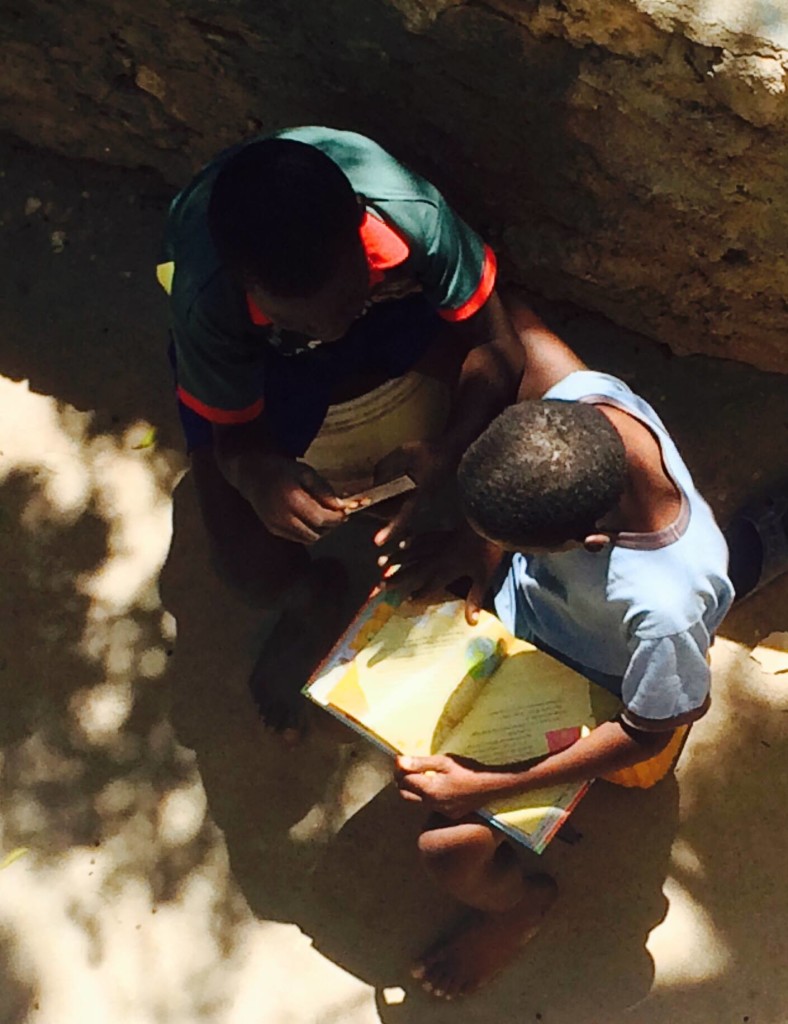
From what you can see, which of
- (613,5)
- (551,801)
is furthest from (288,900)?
(613,5)

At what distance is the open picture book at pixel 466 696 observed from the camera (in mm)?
2141

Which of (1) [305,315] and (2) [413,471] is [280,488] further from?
(1) [305,315]

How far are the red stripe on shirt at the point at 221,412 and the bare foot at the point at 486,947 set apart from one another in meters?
1.16

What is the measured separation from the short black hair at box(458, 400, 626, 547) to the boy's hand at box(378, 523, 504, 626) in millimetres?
598

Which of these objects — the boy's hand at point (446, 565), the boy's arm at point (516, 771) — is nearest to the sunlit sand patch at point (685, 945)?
the boy's arm at point (516, 771)

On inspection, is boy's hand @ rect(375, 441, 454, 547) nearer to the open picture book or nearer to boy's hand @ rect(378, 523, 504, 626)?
boy's hand @ rect(378, 523, 504, 626)

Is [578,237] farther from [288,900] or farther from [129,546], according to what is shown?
[288,900]

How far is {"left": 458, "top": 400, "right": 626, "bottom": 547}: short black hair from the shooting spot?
66.7 inches

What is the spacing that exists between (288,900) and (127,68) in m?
2.04

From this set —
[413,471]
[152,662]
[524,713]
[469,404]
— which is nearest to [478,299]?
[469,404]

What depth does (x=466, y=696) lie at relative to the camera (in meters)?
2.21

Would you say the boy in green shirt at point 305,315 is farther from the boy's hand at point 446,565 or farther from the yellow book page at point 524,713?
the yellow book page at point 524,713

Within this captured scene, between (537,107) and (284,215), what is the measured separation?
78cm

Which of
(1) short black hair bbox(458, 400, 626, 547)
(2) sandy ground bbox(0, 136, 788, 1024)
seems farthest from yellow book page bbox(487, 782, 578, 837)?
(1) short black hair bbox(458, 400, 626, 547)
